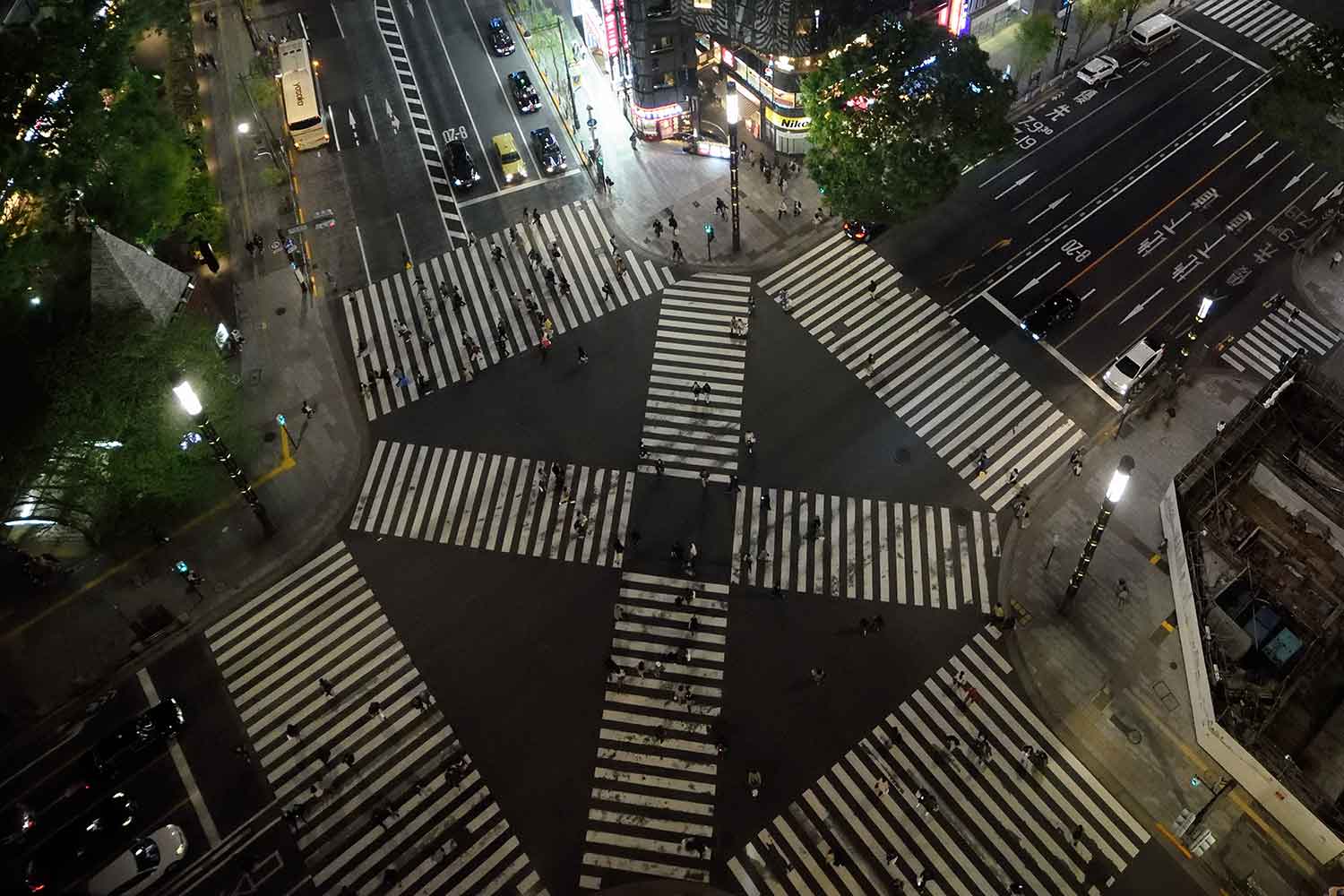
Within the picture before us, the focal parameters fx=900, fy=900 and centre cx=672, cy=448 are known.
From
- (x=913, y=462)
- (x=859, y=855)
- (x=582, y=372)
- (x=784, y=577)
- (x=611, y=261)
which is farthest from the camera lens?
(x=611, y=261)

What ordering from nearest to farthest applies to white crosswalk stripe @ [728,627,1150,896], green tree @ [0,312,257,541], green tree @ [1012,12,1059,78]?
white crosswalk stripe @ [728,627,1150,896]
green tree @ [0,312,257,541]
green tree @ [1012,12,1059,78]

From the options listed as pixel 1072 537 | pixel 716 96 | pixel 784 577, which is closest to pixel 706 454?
pixel 784 577

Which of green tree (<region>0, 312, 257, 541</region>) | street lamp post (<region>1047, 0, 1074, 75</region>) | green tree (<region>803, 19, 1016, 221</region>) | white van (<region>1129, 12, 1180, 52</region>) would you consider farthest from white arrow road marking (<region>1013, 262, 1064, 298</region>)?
green tree (<region>0, 312, 257, 541</region>)

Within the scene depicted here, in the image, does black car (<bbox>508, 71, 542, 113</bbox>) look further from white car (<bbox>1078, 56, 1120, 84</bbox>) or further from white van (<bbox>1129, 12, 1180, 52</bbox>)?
white van (<bbox>1129, 12, 1180, 52</bbox>)

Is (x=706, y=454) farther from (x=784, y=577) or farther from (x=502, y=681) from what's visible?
(x=502, y=681)

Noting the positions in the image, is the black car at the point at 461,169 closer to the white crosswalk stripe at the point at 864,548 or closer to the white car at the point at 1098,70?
the white crosswalk stripe at the point at 864,548

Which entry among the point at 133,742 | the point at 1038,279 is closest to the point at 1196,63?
the point at 1038,279
